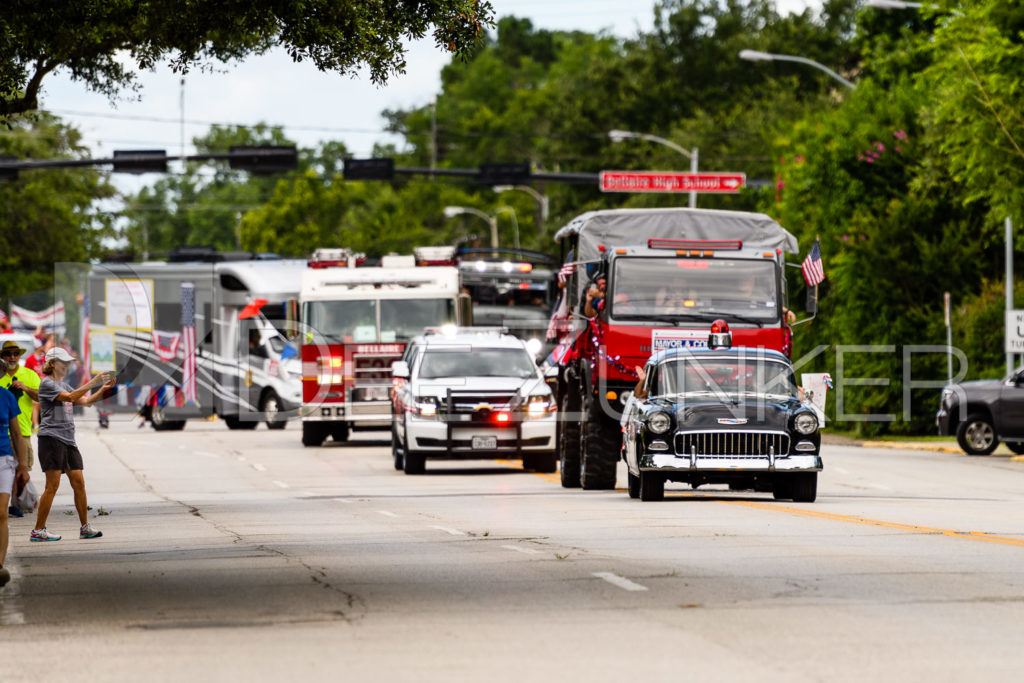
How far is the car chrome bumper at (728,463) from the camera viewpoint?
19.5 m

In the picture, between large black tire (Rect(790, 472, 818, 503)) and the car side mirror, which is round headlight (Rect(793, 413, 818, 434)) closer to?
large black tire (Rect(790, 472, 818, 503))

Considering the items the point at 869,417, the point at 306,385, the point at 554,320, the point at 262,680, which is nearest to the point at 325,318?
the point at 306,385

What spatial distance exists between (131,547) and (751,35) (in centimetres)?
7456

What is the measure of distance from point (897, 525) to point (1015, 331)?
1883 centimetres

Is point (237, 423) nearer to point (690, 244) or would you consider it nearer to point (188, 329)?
point (188, 329)

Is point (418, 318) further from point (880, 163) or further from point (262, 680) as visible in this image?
point (262, 680)

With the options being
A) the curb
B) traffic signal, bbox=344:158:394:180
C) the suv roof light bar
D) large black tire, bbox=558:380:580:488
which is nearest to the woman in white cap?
large black tire, bbox=558:380:580:488

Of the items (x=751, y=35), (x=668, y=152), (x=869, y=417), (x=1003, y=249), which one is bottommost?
(x=869, y=417)

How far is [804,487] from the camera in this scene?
66.8ft

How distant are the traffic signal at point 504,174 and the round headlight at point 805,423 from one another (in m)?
32.1

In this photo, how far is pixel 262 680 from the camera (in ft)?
28.9

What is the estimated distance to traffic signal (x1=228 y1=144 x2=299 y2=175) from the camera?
45.8 meters

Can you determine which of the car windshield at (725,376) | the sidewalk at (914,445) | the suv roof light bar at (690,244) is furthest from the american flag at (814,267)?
the sidewalk at (914,445)

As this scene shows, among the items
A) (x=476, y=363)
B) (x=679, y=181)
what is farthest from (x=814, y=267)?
(x=679, y=181)
